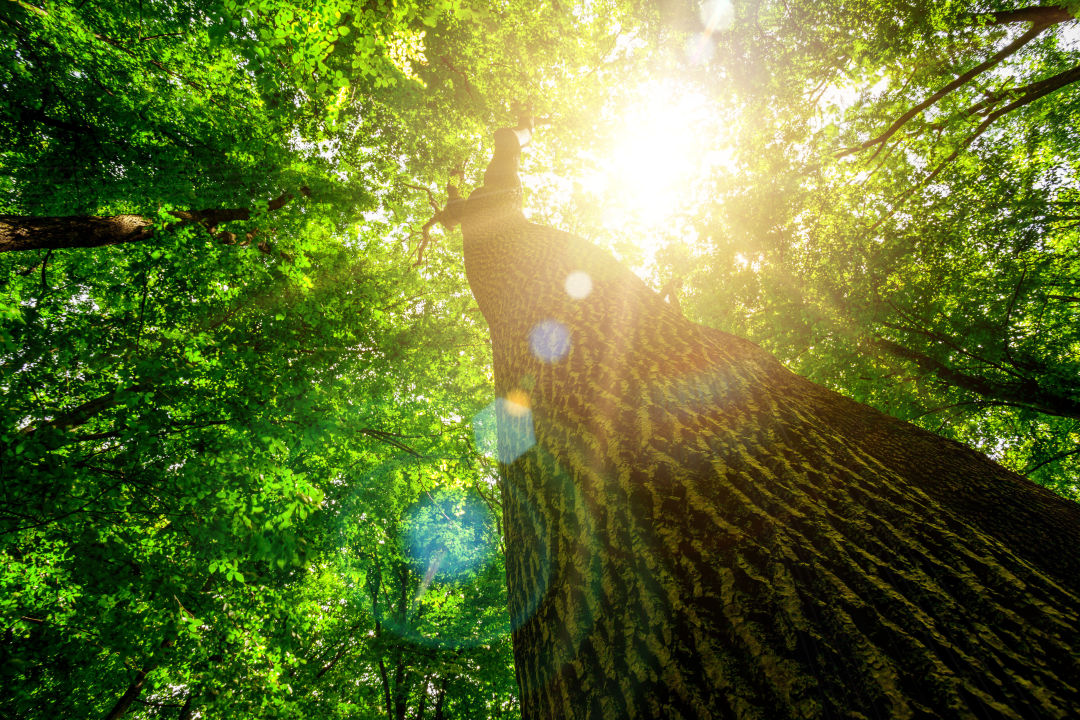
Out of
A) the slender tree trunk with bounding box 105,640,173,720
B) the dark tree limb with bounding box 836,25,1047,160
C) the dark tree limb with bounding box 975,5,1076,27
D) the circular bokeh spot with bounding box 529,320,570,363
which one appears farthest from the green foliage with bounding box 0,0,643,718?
the dark tree limb with bounding box 975,5,1076,27

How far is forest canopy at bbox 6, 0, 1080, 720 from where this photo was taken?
16.6 feet

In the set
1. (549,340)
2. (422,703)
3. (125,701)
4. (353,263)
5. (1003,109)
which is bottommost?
(422,703)

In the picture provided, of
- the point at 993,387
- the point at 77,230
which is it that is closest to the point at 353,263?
the point at 77,230

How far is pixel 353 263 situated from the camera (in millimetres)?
8281

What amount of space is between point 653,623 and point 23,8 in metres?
9.96

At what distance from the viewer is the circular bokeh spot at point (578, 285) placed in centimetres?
305

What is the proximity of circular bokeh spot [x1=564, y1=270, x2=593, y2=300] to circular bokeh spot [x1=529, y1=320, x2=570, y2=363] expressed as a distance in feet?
1.38

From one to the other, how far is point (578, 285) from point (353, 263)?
6.89 metres

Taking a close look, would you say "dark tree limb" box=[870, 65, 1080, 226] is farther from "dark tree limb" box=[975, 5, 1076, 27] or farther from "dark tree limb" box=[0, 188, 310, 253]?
"dark tree limb" box=[0, 188, 310, 253]

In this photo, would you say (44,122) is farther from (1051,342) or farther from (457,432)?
(1051,342)

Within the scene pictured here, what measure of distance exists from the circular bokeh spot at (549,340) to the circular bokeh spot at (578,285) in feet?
1.38

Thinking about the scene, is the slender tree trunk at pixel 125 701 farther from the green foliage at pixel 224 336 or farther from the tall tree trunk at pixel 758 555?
the tall tree trunk at pixel 758 555

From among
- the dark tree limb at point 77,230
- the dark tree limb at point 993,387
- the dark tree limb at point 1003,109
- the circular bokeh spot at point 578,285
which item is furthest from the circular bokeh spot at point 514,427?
the dark tree limb at point 993,387

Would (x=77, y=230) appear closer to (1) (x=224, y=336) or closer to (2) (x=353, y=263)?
(1) (x=224, y=336)
